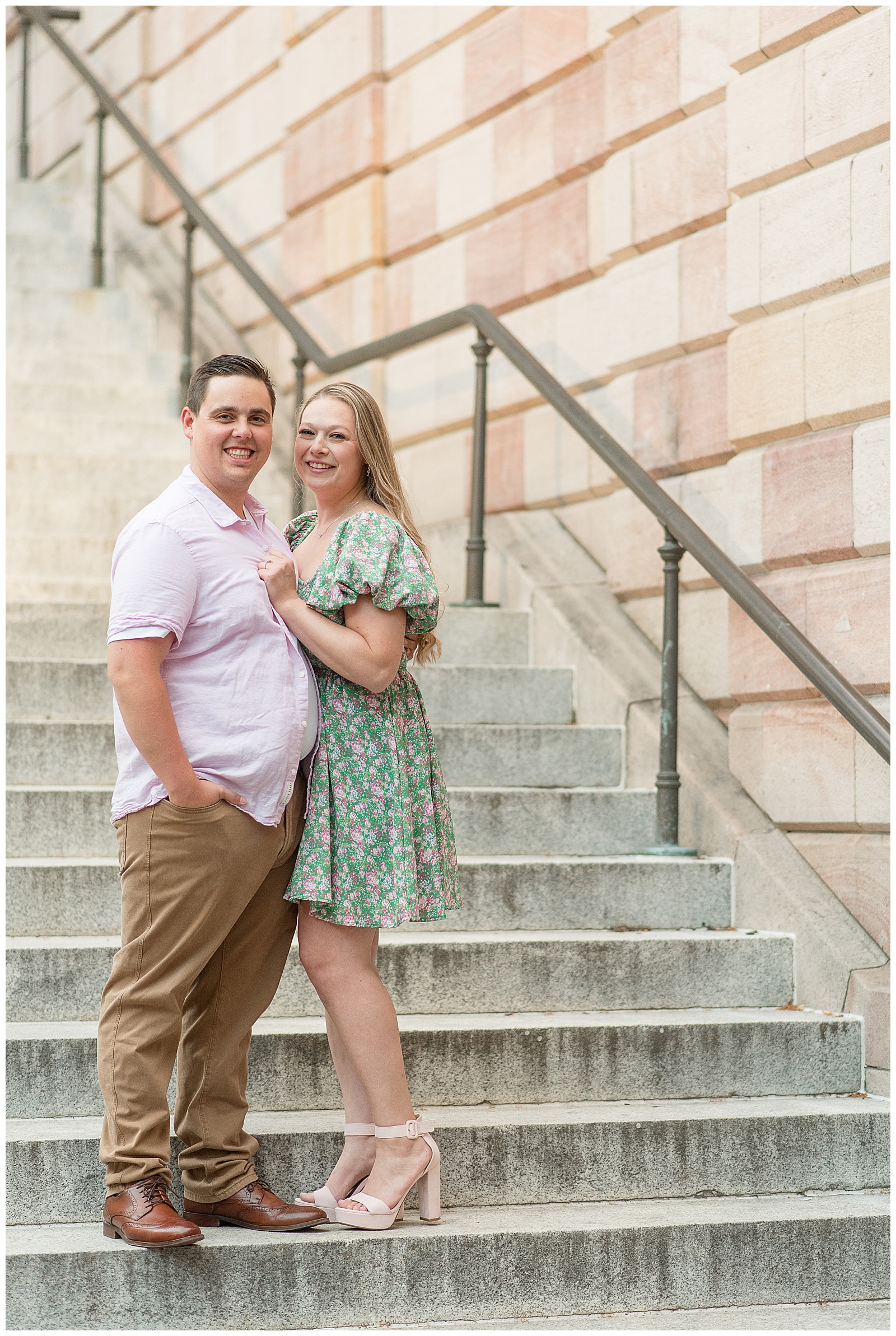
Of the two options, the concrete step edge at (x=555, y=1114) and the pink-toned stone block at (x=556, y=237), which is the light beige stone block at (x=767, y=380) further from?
the concrete step edge at (x=555, y=1114)

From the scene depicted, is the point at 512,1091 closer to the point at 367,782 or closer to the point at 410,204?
the point at 367,782

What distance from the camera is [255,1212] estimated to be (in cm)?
298

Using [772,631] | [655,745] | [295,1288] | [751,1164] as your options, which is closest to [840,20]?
[772,631]

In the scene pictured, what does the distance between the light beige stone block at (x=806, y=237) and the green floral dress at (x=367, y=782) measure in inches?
74.6

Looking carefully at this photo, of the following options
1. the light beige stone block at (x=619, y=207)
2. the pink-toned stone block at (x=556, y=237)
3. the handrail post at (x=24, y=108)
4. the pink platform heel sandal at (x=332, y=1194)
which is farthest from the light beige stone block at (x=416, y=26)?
the pink platform heel sandal at (x=332, y=1194)

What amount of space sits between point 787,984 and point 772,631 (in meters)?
0.99

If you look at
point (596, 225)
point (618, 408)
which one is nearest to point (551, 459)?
point (618, 408)

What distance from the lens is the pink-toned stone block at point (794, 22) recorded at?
4.26 meters

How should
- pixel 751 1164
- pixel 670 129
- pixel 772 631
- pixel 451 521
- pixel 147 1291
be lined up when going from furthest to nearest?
pixel 451 521, pixel 670 129, pixel 772 631, pixel 751 1164, pixel 147 1291

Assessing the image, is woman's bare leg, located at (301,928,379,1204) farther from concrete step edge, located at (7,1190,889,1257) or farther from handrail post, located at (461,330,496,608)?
handrail post, located at (461,330,496,608)

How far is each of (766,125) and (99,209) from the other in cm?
449

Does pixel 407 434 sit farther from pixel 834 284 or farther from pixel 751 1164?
pixel 751 1164

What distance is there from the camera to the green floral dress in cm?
298

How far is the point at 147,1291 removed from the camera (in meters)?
2.87
